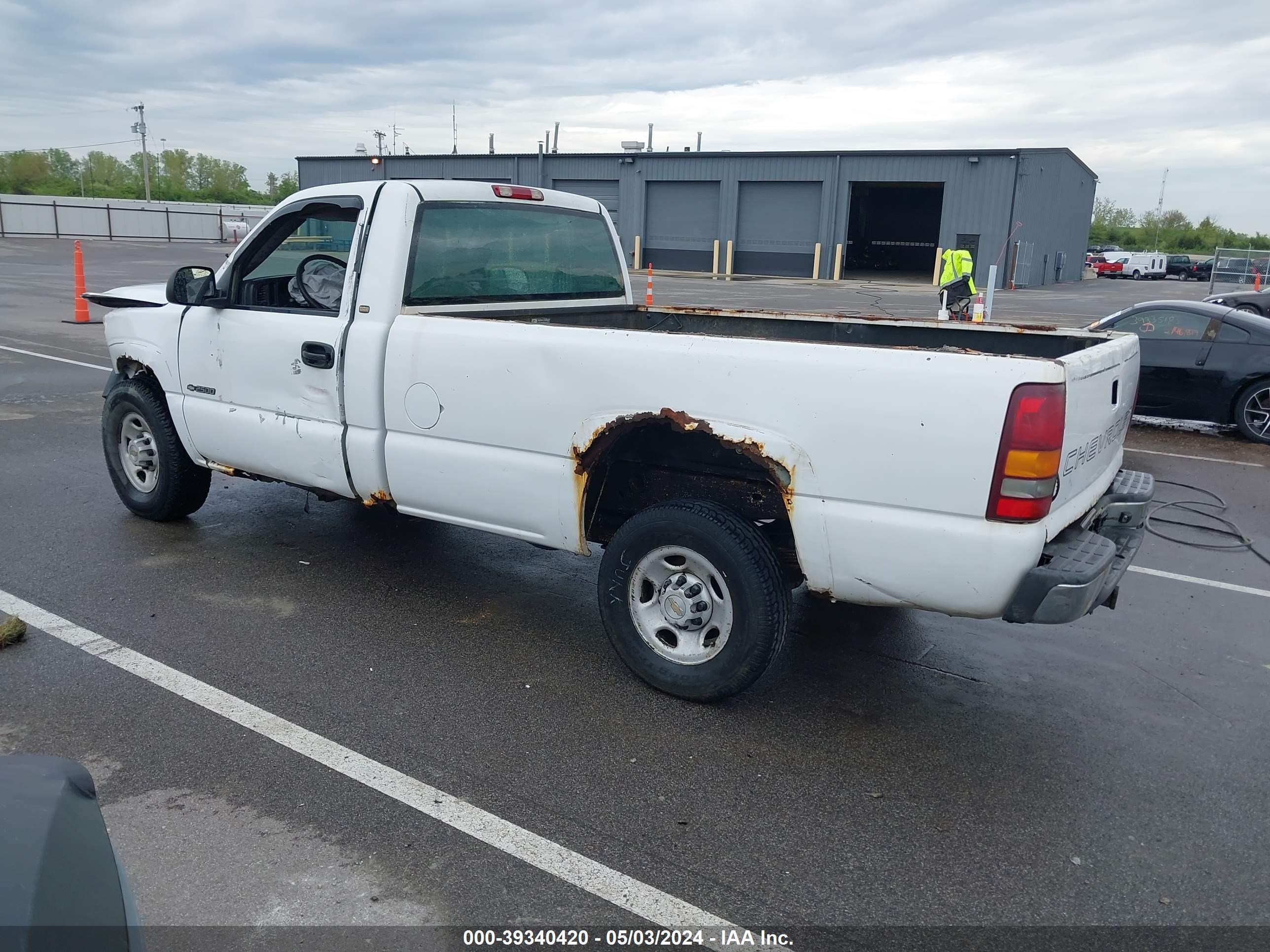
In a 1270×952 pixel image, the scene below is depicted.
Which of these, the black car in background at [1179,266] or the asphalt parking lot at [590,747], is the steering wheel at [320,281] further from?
the black car in background at [1179,266]

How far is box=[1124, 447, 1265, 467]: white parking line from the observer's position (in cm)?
956

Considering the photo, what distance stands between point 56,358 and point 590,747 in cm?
1239

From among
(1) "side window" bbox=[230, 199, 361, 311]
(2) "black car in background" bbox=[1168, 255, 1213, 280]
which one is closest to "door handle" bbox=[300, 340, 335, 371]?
(1) "side window" bbox=[230, 199, 361, 311]

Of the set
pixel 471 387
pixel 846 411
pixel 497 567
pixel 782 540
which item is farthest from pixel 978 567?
pixel 497 567

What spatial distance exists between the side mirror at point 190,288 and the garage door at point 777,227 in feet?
132

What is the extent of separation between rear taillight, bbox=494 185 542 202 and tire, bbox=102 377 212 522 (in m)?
2.35

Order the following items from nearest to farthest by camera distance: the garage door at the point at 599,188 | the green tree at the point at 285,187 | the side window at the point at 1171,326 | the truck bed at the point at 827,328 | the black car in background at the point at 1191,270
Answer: the truck bed at the point at 827,328
the side window at the point at 1171,326
the garage door at the point at 599,188
the black car in background at the point at 1191,270
the green tree at the point at 285,187

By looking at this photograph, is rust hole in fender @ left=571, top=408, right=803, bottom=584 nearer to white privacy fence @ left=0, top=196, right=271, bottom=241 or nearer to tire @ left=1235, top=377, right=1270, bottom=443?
tire @ left=1235, top=377, right=1270, bottom=443

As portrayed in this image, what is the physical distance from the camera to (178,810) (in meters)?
3.36

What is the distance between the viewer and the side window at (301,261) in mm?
5461

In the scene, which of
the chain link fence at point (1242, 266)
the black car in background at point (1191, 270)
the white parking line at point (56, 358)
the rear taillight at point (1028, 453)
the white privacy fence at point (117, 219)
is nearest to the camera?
the rear taillight at point (1028, 453)

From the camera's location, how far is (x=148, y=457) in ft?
21.0

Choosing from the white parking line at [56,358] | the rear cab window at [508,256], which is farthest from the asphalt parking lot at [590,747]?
the white parking line at [56,358]

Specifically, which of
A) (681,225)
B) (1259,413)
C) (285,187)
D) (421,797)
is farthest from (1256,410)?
(285,187)
